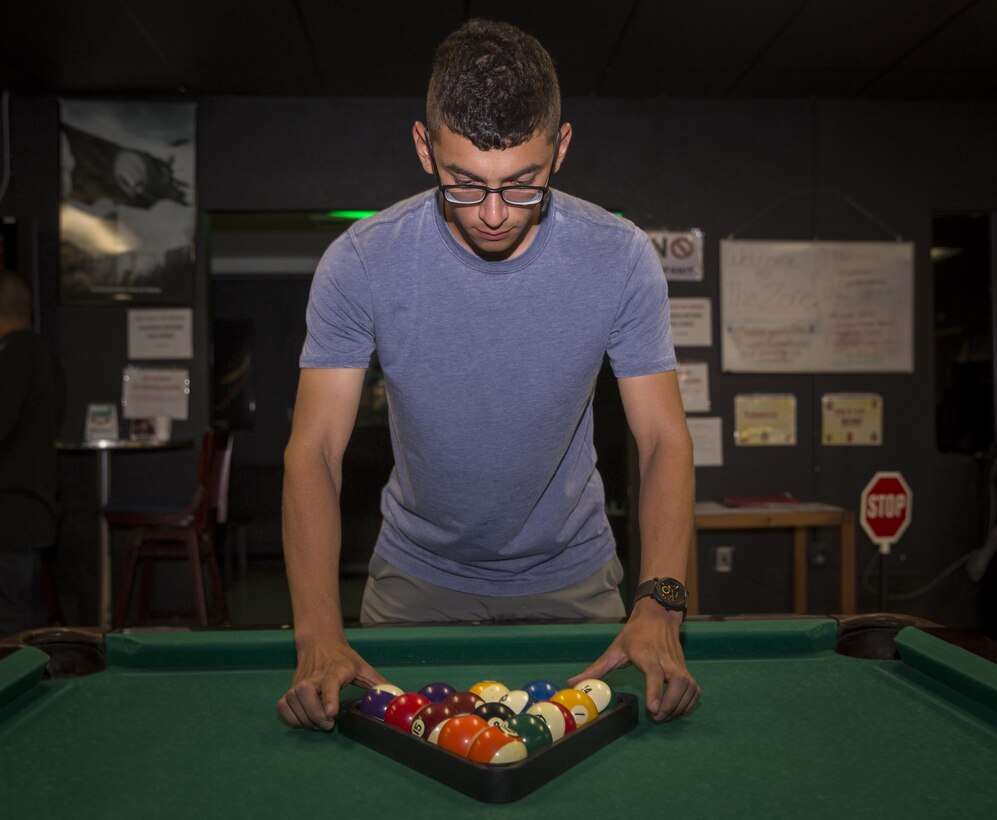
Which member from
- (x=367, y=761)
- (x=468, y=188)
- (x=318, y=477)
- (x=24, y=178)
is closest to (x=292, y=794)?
(x=367, y=761)

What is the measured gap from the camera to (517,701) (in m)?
1.06

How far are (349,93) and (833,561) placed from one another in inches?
129

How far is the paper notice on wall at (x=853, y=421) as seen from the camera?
4.46 meters

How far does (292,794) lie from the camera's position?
2.86 feet

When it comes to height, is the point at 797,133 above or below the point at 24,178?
above

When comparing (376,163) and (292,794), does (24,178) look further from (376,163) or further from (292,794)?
(292,794)

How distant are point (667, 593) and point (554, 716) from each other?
0.35m

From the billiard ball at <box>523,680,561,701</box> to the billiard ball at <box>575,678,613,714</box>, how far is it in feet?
0.10

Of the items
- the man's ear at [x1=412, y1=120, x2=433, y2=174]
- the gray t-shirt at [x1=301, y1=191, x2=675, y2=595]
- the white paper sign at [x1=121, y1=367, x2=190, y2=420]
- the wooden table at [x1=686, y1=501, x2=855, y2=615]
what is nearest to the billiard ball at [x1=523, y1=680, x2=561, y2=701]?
the gray t-shirt at [x1=301, y1=191, x2=675, y2=595]

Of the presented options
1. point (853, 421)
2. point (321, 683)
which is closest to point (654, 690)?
point (321, 683)

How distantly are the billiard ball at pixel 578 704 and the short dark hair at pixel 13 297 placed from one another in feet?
9.72

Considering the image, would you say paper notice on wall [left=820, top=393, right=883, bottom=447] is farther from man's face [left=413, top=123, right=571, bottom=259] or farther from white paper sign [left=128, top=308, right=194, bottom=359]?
man's face [left=413, top=123, right=571, bottom=259]

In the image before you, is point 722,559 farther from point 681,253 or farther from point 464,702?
point 464,702

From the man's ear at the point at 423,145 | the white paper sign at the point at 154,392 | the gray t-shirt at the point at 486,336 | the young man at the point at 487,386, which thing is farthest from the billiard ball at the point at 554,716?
the white paper sign at the point at 154,392
